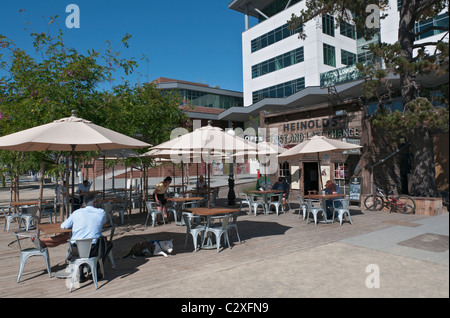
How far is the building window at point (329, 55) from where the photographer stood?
3422 centimetres

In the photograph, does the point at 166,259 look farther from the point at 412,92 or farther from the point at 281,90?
the point at 281,90

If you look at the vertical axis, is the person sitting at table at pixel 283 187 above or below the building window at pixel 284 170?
below

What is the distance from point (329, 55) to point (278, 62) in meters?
5.72

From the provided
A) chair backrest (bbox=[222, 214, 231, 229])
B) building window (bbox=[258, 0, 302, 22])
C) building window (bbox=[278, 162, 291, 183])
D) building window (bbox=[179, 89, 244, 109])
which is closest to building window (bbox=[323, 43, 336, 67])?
building window (bbox=[258, 0, 302, 22])

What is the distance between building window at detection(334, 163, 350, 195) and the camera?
14133 mm

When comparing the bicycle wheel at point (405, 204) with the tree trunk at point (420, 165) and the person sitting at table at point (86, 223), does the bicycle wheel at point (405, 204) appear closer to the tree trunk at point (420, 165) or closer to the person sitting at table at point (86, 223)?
the tree trunk at point (420, 165)

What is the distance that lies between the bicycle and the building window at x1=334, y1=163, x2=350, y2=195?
175 centimetres

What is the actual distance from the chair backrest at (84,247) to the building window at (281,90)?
104 feet

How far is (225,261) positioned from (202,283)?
4.05 feet

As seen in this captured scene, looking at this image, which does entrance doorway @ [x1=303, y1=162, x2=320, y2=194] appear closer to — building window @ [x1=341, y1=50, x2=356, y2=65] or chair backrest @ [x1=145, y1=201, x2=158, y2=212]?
chair backrest @ [x1=145, y1=201, x2=158, y2=212]

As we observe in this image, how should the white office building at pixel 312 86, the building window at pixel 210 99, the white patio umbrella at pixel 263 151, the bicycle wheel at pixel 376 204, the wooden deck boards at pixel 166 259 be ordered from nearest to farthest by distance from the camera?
1. the wooden deck boards at pixel 166 259
2. the white patio umbrella at pixel 263 151
3. the bicycle wheel at pixel 376 204
4. the white office building at pixel 312 86
5. the building window at pixel 210 99

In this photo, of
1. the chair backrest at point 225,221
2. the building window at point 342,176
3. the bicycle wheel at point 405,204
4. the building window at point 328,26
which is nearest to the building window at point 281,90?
the building window at point 328,26

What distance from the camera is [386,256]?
6.60 ft
